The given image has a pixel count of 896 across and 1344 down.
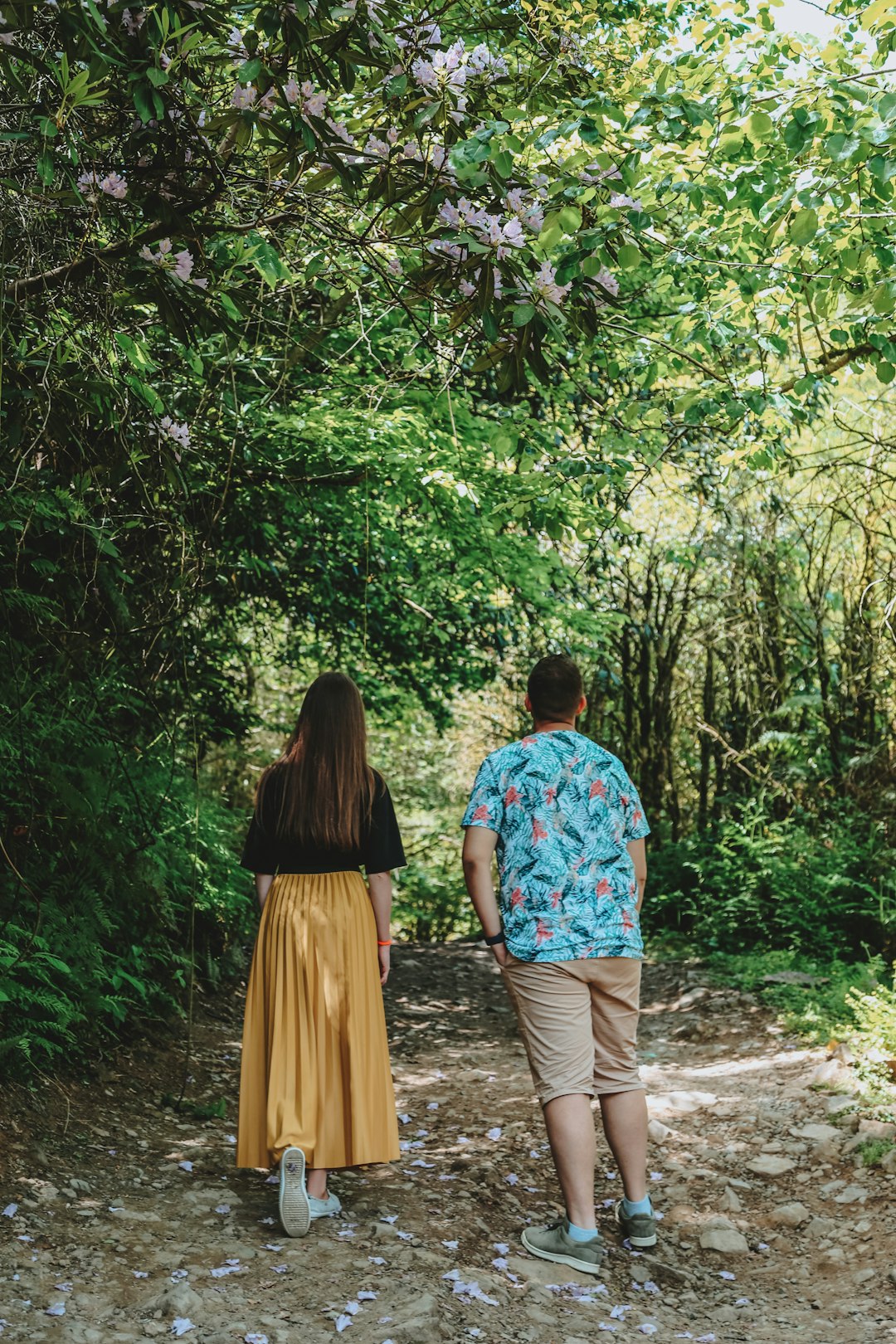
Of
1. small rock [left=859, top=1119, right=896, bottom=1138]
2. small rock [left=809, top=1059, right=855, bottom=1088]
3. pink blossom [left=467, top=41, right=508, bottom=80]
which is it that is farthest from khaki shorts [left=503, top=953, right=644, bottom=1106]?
pink blossom [left=467, top=41, right=508, bottom=80]

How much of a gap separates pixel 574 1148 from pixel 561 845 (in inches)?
36.4

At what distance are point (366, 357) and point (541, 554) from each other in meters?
1.56

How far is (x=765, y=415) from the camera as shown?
540 centimetres

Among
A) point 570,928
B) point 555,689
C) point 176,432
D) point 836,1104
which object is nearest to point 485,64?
point 176,432

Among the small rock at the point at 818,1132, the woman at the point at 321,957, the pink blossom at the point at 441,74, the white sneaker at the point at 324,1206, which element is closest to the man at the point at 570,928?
the woman at the point at 321,957

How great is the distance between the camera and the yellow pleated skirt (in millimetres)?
3605

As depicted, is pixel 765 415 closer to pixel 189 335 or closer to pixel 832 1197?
pixel 189 335

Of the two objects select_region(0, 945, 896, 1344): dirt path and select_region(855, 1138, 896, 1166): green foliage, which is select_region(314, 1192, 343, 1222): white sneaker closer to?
select_region(0, 945, 896, 1344): dirt path

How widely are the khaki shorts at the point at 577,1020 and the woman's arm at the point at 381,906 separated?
42 cm

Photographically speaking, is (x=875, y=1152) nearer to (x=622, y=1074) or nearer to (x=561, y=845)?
(x=622, y=1074)

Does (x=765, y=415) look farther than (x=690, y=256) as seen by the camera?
Yes

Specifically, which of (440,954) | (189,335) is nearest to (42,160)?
(189,335)

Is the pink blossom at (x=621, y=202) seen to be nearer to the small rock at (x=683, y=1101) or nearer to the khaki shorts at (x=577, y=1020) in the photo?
the khaki shorts at (x=577, y=1020)

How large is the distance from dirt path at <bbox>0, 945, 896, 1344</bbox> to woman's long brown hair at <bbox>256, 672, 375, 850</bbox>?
1229 mm
